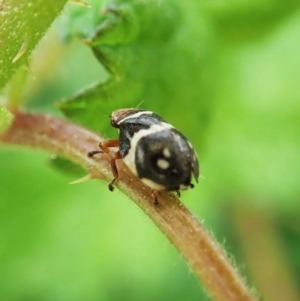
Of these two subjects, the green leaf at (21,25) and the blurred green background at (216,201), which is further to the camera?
the blurred green background at (216,201)

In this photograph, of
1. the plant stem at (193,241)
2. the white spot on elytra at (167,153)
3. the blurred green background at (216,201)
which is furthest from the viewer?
the blurred green background at (216,201)

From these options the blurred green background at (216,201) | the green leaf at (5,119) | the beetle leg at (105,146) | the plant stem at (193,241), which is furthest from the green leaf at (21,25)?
the blurred green background at (216,201)

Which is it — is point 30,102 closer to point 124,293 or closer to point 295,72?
point 124,293

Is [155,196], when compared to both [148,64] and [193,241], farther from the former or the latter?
[148,64]

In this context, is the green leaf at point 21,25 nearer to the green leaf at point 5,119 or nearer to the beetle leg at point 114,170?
the green leaf at point 5,119

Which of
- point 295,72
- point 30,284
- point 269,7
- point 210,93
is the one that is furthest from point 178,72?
point 30,284

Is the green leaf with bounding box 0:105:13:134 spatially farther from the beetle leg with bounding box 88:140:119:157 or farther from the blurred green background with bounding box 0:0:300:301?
the blurred green background with bounding box 0:0:300:301

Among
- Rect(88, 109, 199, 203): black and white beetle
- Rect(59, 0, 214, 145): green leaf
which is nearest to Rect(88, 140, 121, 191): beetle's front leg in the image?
Rect(88, 109, 199, 203): black and white beetle
